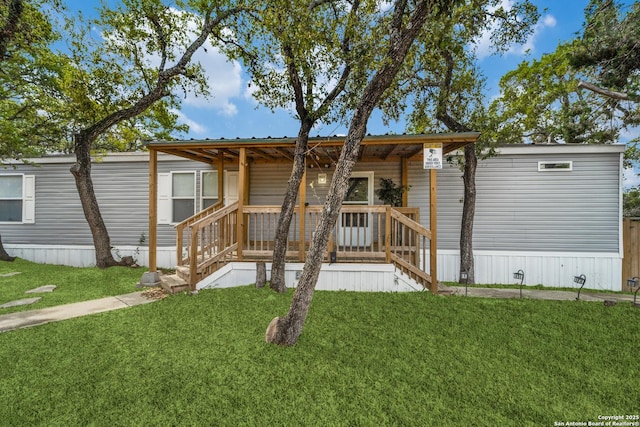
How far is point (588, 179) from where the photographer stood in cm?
684

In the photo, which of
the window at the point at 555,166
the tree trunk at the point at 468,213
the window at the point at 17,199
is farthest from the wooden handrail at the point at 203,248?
the window at the point at 555,166

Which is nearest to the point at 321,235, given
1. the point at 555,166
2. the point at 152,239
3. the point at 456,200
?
the point at 152,239

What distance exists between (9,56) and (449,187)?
10.7m

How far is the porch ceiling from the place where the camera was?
5148mm

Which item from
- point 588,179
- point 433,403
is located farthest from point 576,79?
point 433,403

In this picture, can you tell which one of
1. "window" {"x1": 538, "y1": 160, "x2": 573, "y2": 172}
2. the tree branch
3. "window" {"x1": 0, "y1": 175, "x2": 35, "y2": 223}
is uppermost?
the tree branch

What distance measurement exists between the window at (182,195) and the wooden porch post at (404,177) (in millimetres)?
5552

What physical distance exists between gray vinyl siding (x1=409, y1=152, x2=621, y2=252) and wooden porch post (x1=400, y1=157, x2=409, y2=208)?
305 millimetres

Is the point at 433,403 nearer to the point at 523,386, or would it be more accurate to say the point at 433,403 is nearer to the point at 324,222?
the point at 523,386

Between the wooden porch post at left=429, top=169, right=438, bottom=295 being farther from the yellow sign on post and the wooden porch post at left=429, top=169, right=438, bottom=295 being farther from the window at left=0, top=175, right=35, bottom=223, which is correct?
the window at left=0, top=175, right=35, bottom=223

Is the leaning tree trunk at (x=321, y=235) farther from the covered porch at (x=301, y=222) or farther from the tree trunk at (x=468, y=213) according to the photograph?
the tree trunk at (x=468, y=213)

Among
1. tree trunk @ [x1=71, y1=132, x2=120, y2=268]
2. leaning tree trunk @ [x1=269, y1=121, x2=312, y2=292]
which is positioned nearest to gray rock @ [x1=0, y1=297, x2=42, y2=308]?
tree trunk @ [x1=71, y1=132, x2=120, y2=268]

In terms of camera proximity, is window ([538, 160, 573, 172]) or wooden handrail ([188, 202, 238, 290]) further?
window ([538, 160, 573, 172])

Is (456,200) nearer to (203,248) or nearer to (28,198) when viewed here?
(203,248)
